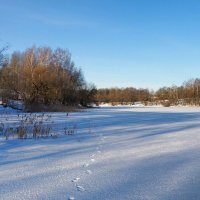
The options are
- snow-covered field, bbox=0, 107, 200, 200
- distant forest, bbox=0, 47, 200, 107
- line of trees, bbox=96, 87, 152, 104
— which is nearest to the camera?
snow-covered field, bbox=0, 107, 200, 200

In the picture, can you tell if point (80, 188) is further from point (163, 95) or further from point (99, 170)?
point (163, 95)

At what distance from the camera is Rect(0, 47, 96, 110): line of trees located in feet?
112

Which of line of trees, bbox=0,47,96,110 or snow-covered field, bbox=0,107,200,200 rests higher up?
line of trees, bbox=0,47,96,110

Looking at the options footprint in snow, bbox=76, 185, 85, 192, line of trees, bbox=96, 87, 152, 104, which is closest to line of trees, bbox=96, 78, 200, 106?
line of trees, bbox=96, 87, 152, 104

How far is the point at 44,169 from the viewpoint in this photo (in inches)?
234

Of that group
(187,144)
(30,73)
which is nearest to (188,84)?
(30,73)

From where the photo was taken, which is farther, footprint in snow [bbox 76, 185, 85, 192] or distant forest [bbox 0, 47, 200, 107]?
distant forest [bbox 0, 47, 200, 107]

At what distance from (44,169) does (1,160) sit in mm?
1227

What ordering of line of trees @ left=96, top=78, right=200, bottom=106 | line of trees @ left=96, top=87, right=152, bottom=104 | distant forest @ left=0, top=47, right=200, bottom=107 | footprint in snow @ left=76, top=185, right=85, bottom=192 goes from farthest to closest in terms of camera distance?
line of trees @ left=96, top=87, right=152, bottom=104
line of trees @ left=96, top=78, right=200, bottom=106
distant forest @ left=0, top=47, right=200, bottom=107
footprint in snow @ left=76, top=185, right=85, bottom=192

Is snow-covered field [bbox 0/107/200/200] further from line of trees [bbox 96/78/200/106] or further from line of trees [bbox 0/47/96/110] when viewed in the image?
line of trees [bbox 96/78/200/106]

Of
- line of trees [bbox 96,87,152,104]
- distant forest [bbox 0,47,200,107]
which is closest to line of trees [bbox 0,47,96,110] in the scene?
distant forest [bbox 0,47,200,107]

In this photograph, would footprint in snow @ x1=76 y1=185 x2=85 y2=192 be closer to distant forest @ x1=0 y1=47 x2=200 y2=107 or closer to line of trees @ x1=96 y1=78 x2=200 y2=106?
distant forest @ x1=0 y1=47 x2=200 y2=107

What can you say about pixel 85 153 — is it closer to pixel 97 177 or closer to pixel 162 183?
pixel 97 177

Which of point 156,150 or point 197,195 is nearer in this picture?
point 197,195
